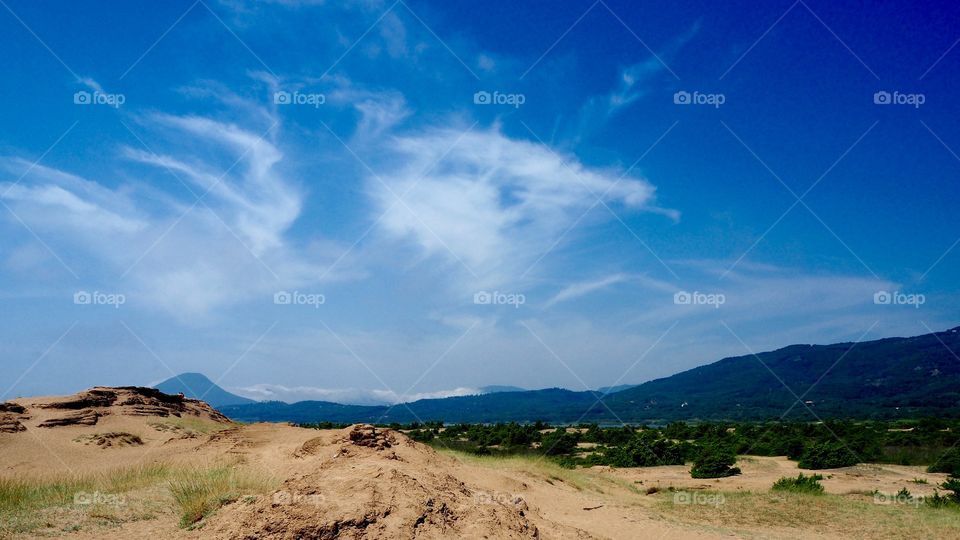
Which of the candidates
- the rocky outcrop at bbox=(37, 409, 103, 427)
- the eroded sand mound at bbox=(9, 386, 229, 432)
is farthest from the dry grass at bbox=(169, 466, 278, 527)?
the eroded sand mound at bbox=(9, 386, 229, 432)

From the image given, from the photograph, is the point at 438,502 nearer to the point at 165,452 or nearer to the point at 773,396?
the point at 165,452

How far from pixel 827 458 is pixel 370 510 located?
28352 millimetres

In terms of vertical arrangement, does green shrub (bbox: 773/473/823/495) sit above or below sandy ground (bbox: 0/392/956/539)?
below

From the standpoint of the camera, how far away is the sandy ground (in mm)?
8711

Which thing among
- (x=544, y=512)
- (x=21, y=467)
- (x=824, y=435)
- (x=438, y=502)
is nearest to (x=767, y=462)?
(x=824, y=435)

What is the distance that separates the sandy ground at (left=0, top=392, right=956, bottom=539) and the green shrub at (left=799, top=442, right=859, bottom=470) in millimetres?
1015

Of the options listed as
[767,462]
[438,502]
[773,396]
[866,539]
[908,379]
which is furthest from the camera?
[773,396]

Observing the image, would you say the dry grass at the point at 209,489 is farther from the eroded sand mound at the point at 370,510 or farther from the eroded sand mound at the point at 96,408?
the eroded sand mound at the point at 96,408

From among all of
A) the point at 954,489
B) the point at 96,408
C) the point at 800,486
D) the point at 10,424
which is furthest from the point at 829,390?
the point at 10,424

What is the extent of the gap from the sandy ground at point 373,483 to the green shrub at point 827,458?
1015 millimetres

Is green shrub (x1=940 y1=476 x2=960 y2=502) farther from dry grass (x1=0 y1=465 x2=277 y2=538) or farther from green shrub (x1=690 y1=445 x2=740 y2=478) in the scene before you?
dry grass (x1=0 y1=465 x2=277 y2=538)

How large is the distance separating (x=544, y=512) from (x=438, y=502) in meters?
5.93

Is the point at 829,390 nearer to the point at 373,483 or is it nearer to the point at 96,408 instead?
the point at 96,408

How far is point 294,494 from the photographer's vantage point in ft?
29.5
